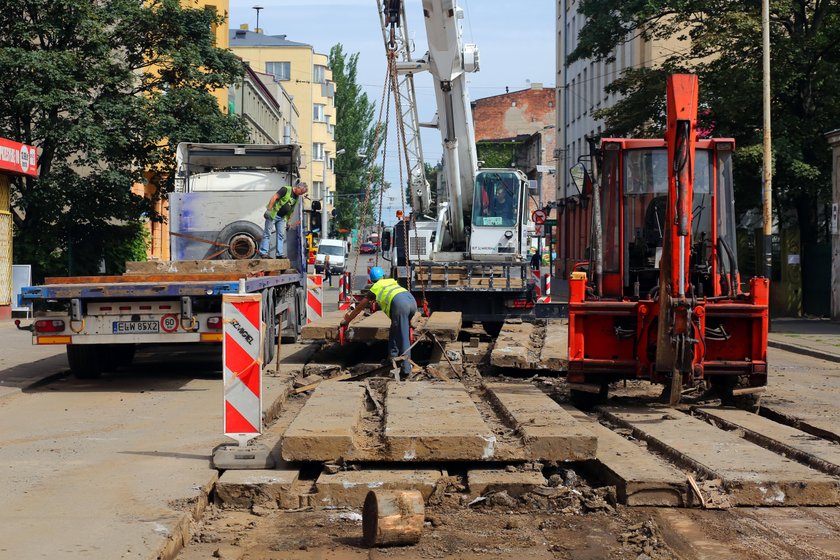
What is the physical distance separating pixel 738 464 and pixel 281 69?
313ft

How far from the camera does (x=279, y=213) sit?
1833 cm

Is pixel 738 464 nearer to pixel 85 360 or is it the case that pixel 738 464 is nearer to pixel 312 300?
pixel 85 360

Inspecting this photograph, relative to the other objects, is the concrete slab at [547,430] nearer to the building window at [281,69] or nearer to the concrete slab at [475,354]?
the concrete slab at [475,354]

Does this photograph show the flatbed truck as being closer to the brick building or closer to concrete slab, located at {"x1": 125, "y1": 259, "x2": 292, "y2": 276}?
concrete slab, located at {"x1": 125, "y1": 259, "x2": 292, "y2": 276}

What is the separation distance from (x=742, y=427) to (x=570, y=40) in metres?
62.3

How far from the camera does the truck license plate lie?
13.3 metres

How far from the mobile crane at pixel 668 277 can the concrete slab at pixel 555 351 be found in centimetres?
109

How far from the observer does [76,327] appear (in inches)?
522

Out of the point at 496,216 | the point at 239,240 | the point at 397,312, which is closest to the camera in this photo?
the point at 397,312

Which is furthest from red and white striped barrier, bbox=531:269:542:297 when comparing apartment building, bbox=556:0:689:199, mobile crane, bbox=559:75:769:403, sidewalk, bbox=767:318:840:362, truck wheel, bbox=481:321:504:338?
apartment building, bbox=556:0:689:199

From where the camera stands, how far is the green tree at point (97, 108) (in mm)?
26078

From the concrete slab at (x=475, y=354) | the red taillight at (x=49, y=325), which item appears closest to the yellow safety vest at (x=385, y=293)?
the concrete slab at (x=475, y=354)

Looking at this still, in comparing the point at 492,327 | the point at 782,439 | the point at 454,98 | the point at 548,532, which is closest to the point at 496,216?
the point at 492,327

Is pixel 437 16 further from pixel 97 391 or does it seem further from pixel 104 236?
pixel 104 236
